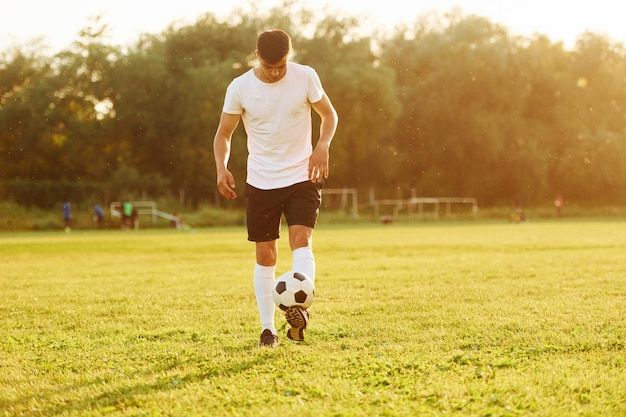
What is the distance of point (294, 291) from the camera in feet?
16.3

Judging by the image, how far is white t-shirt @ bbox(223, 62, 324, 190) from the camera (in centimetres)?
537

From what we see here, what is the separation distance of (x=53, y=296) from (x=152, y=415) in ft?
19.8

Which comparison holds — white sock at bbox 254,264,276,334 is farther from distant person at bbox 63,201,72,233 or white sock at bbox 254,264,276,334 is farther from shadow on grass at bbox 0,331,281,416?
distant person at bbox 63,201,72,233

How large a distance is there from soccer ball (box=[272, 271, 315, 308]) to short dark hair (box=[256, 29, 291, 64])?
1425 millimetres

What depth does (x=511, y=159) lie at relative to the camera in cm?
5466

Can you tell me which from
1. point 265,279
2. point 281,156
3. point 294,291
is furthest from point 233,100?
point 294,291

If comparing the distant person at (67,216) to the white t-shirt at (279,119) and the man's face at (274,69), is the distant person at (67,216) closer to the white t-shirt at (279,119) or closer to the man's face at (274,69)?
the white t-shirt at (279,119)

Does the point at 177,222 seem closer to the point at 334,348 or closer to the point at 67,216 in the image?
the point at 67,216

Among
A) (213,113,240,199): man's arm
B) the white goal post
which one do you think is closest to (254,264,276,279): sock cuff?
(213,113,240,199): man's arm

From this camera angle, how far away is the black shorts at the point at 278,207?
5.39 metres

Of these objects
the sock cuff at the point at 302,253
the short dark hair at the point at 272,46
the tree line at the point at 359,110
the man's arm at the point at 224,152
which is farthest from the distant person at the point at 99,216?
the short dark hair at the point at 272,46

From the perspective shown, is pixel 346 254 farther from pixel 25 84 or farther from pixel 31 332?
pixel 25 84

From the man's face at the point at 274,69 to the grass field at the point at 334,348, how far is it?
6.02 feet

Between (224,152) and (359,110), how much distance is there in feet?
150
